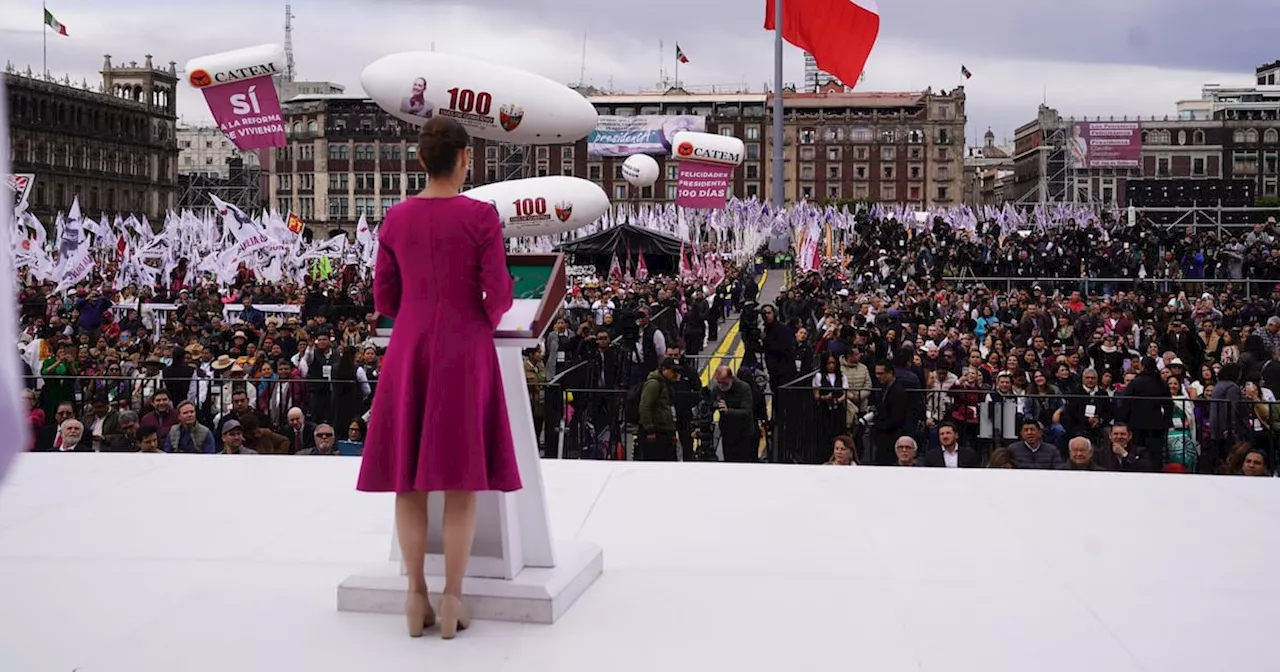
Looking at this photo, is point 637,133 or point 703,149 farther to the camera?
point 637,133

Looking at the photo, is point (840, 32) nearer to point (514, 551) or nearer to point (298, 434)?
point (298, 434)

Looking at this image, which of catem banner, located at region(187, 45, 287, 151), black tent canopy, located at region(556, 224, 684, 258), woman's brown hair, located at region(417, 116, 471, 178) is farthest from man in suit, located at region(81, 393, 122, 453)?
black tent canopy, located at region(556, 224, 684, 258)

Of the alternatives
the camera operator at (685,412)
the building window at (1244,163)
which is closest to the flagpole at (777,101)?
the camera operator at (685,412)

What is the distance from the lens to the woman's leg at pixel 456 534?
3938 mm

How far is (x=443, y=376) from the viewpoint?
152 inches

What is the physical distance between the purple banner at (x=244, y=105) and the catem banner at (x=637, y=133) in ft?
262

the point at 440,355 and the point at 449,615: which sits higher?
the point at 440,355

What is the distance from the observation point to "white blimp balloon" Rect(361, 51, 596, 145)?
6.35m

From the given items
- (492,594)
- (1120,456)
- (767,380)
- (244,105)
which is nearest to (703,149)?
(244,105)

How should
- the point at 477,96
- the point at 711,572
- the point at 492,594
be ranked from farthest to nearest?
the point at 477,96 < the point at 711,572 < the point at 492,594

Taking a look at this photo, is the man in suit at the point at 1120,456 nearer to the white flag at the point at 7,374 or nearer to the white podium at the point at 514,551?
the white podium at the point at 514,551

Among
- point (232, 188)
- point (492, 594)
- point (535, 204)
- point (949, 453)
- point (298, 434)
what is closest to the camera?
point (492, 594)

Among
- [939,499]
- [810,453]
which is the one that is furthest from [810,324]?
[939,499]

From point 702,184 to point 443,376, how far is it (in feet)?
67.9
